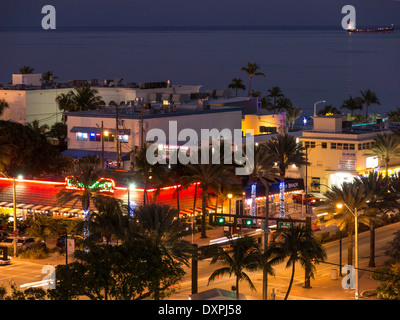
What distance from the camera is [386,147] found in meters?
81.8

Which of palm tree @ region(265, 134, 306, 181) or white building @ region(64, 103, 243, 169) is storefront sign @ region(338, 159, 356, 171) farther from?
white building @ region(64, 103, 243, 169)

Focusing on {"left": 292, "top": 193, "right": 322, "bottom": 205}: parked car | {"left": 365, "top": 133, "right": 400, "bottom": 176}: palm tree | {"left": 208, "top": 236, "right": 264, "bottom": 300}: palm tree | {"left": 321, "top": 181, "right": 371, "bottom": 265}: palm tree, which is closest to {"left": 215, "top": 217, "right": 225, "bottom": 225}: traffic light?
{"left": 208, "top": 236, "right": 264, "bottom": 300}: palm tree

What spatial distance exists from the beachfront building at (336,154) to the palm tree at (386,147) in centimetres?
146

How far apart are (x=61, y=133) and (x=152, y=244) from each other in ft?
218

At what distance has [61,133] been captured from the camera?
107 meters

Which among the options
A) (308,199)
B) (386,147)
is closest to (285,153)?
(308,199)

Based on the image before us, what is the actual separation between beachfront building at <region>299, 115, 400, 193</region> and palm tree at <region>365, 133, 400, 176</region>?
4.80 ft

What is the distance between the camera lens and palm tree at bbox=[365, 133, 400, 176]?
81688 millimetres

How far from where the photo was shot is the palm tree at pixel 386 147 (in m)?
81.7

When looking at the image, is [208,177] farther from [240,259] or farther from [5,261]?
[240,259]

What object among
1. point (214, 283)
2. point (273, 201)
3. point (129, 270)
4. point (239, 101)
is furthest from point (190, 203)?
point (239, 101)

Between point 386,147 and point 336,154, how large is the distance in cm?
545
